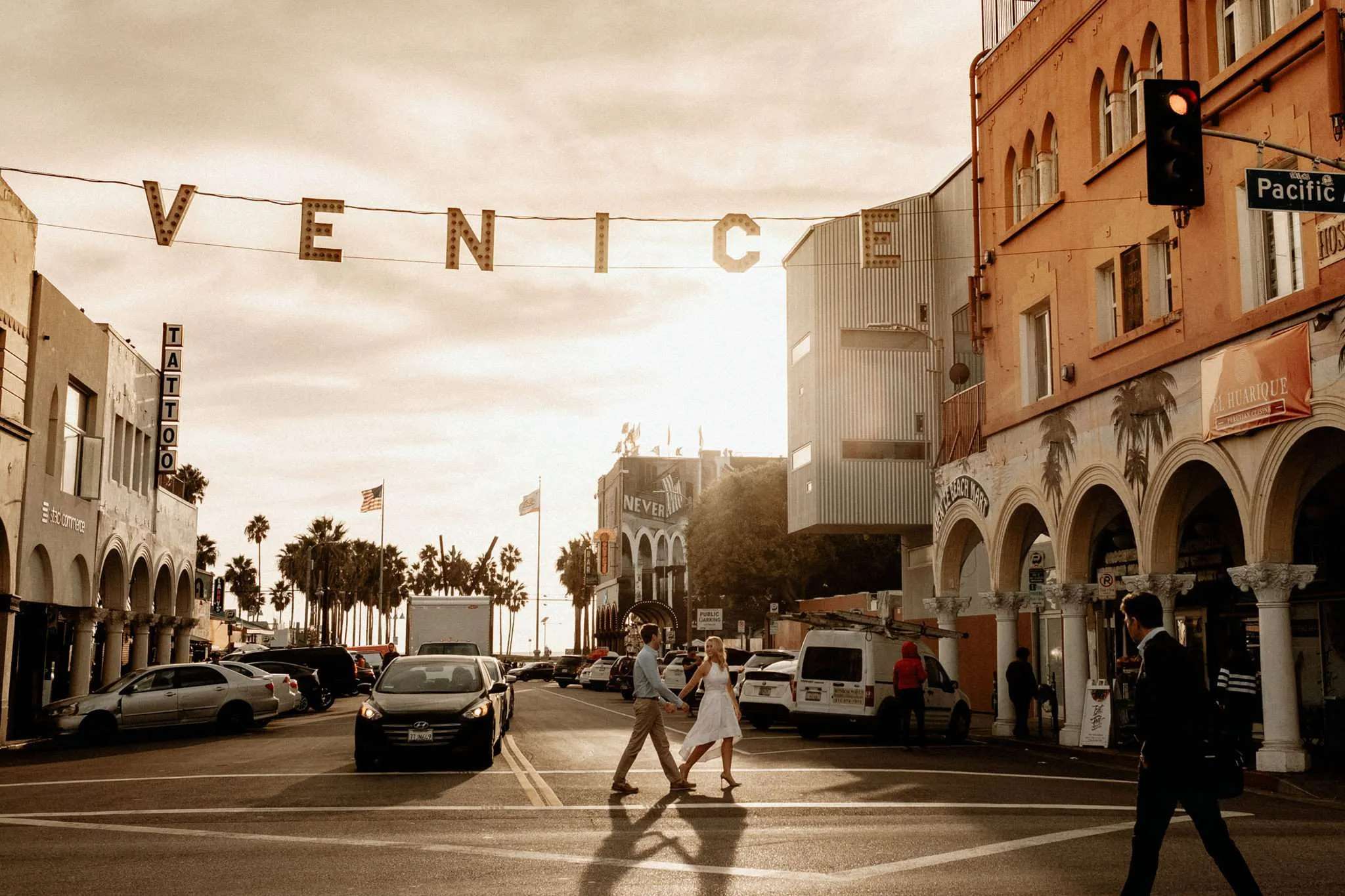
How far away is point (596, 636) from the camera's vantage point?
121500 millimetres

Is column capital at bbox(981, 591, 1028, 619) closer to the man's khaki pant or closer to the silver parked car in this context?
the man's khaki pant

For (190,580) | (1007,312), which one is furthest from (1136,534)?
(190,580)

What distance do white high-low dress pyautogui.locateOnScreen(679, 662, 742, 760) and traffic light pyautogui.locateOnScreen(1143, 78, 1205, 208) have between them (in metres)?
7.00

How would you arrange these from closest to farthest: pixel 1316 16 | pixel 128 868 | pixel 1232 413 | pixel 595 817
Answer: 1. pixel 128 868
2. pixel 595 817
3. pixel 1316 16
4. pixel 1232 413

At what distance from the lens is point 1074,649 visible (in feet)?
76.6

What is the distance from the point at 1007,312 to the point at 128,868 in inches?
823

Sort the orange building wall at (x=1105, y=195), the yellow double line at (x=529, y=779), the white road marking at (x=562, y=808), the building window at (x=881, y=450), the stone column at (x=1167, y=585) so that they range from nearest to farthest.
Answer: the white road marking at (x=562, y=808) → the yellow double line at (x=529, y=779) → the orange building wall at (x=1105, y=195) → the stone column at (x=1167, y=585) → the building window at (x=881, y=450)

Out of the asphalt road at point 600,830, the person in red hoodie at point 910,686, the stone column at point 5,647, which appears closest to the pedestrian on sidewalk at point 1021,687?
the person in red hoodie at point 910,686

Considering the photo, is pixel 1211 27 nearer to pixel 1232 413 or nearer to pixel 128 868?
pixel 1232 413

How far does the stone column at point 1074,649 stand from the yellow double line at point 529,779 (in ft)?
31.0

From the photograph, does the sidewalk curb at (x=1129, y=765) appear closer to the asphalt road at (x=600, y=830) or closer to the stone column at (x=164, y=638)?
the asphalt road at (x=600, y=830)

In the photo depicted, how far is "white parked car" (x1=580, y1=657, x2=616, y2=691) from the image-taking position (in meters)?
55.2

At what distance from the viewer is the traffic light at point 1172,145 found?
37.7 ft

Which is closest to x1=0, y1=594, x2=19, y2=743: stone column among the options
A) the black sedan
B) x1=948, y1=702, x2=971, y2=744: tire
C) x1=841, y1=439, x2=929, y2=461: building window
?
the black sedan
